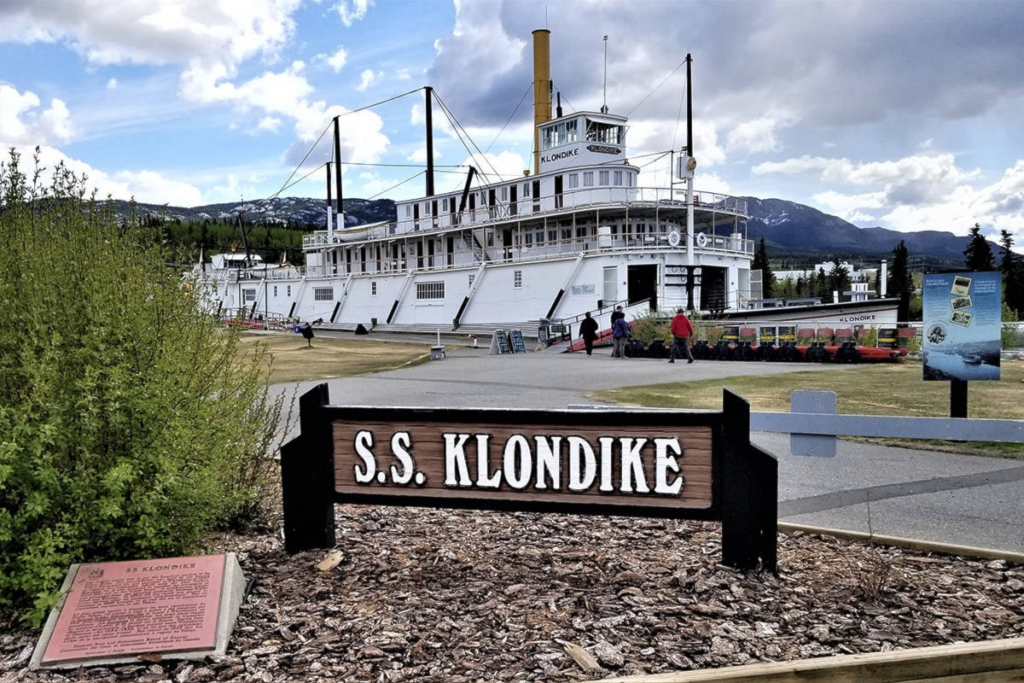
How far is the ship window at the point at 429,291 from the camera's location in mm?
42719

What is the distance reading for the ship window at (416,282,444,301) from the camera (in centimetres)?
4272

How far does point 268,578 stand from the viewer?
417 cm

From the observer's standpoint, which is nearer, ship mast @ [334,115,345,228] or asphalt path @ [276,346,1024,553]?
asphalt path @ [276,346,1024,553]

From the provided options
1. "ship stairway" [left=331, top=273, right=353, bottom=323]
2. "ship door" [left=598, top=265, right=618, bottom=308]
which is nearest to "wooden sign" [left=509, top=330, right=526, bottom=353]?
"ship door" [left=598, top=265, right=618, bottom=308]

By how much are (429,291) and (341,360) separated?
1987cm

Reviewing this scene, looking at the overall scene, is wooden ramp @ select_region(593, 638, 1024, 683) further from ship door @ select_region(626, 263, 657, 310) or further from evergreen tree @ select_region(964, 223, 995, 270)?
evergreen tree @ select_region(964, 223, 995, 270)

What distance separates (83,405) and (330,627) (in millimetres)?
1669

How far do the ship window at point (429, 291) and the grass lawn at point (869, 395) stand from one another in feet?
92.2

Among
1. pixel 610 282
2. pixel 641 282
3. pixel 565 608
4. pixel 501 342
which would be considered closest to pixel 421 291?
pixel 641 282

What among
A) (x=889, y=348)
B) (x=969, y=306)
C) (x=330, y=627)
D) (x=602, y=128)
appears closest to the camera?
(x=330, y=627)

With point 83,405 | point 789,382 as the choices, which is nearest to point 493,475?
point 83,405

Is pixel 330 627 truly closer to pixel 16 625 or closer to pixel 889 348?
pixel 16 625

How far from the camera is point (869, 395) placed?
12.6 m

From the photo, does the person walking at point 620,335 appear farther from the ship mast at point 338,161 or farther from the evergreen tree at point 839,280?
the evergreen tree at point 839,280
